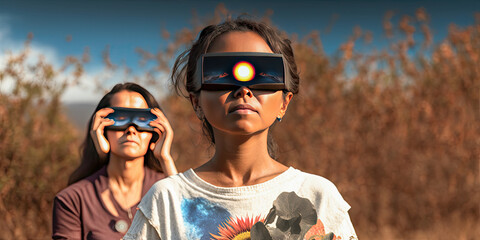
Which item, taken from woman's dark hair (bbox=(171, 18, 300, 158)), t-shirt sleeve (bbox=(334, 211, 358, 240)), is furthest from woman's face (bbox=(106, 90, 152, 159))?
t-shirt sleeve (bbox=(334, 211, 358, 240))

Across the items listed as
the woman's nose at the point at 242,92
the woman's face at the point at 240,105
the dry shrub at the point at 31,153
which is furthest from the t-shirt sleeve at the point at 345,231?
the dry shrub at the point at 31,153

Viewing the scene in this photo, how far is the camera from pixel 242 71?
164 centimetres

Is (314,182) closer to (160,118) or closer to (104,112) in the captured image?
(160,118)

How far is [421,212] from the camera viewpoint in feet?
22.3

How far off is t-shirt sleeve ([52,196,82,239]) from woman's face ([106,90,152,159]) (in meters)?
0.38

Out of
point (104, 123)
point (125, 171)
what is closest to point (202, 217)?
point (104, 123)

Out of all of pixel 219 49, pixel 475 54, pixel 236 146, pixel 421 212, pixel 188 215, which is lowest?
pixel 421 212

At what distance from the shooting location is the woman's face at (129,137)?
283 centimetres

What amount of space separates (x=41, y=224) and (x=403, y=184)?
426 centimetres

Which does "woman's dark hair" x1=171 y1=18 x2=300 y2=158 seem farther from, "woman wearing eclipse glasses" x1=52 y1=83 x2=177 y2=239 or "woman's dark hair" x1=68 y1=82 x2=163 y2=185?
"woman's dark hair" x1=68 y1=82 x2=163 y2=185

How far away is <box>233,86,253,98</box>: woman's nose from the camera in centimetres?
162

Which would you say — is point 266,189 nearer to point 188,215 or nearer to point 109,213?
point 188,215

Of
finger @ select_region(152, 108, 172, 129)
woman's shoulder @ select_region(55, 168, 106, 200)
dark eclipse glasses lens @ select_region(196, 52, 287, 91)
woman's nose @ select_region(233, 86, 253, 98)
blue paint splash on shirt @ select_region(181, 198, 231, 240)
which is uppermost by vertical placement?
dark eclipse glasses lens @ select_region(196, 52, 287, 91)

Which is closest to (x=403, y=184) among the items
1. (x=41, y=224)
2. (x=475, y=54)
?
(x=475, y=54)
